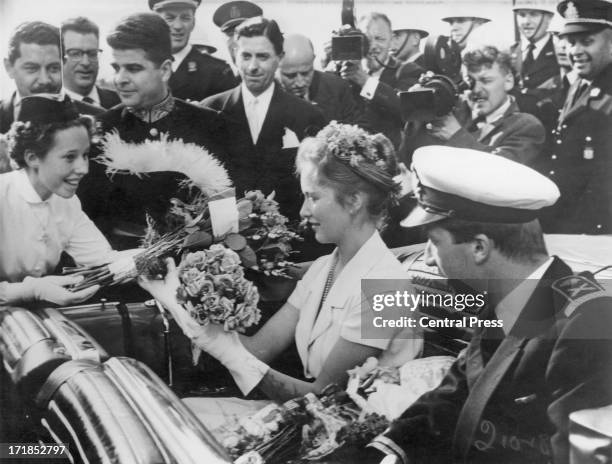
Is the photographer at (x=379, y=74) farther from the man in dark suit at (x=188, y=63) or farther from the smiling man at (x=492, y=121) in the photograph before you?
the man in dark suit at (x=188, y=63)

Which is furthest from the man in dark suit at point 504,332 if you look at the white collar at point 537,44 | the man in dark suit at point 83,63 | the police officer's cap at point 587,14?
the man in dark suit at point 83,63

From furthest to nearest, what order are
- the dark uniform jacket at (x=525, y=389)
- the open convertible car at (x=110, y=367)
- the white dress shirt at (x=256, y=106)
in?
the white dress shirt at (x=256, y=106)
the open convertible car at (x=110, y=367)
the dark uniform jacket at (x=525, y=389)

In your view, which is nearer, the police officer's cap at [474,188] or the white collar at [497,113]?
the police officer's cap at [474,188]

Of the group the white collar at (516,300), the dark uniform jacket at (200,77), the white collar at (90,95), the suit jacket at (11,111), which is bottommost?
the white collar at (516,300)

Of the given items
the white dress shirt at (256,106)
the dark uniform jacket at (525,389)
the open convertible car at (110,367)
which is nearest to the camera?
the dark uniform jacket at (525,389)

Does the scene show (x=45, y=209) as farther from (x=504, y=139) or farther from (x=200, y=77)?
(x=504, y=139)

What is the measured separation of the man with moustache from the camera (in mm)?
3387

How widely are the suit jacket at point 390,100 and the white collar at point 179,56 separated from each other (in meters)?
0.82

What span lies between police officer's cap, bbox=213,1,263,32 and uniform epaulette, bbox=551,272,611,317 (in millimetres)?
1888

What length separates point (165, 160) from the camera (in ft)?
11.1

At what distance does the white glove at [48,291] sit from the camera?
3.44m

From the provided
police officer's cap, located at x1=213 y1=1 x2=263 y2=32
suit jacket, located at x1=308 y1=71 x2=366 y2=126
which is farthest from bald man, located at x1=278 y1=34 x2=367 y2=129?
police officer's cap, located at x1=213 y1=1 x2=263 y2=32

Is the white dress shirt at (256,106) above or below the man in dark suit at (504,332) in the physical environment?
above

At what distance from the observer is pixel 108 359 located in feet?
11.2
